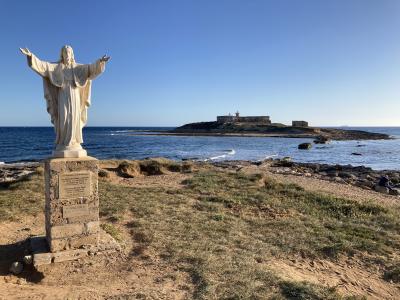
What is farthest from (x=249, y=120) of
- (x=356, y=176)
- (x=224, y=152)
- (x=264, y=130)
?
(x=356, y=176)

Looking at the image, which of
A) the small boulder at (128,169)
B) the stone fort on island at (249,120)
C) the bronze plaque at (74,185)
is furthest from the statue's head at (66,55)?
the stone fort on island at (249,120)

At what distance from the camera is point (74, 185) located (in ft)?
22.2

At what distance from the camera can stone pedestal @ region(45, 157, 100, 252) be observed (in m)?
6.61

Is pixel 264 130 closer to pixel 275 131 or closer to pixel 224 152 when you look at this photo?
pixel 275 131

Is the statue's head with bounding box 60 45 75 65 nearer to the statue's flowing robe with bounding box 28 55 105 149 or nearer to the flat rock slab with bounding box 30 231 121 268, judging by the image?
the statue's flowing robe with bounding box 28 55 105 149

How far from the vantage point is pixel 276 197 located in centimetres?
1257

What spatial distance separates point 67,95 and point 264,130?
9820cm

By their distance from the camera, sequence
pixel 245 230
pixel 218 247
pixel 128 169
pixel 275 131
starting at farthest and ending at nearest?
pixel 275 131
pixel 128 169
pixel 245 230
pixel 218 247

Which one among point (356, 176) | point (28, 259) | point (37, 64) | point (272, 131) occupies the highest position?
point (37, 64)

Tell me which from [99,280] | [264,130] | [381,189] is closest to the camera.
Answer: [99,280]

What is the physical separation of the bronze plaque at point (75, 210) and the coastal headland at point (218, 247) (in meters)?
0.82

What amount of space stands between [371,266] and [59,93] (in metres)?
6.77

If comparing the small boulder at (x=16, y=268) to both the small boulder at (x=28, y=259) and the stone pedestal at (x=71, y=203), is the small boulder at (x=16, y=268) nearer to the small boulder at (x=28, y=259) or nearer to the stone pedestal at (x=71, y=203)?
the small boulder at (x=28, y=259)

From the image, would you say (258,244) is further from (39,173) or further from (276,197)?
(39,173)
